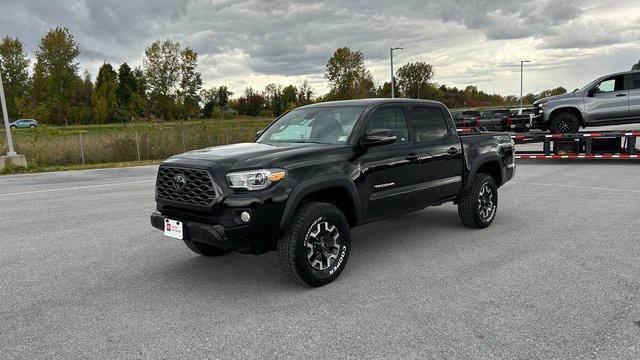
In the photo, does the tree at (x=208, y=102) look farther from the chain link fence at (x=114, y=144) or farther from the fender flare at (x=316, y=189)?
the fender flare at (x=316, y=189)

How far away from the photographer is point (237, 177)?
421cm

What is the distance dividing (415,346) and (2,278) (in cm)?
439

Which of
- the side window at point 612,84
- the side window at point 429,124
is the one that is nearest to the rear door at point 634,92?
the side window at point 612,84

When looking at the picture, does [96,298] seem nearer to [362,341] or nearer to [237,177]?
[237,177]

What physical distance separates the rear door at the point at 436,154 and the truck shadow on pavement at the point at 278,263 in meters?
0.64

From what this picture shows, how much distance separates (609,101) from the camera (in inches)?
531

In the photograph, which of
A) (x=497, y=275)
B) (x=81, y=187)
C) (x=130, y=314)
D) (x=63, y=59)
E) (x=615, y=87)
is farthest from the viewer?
(x=63, y=59)

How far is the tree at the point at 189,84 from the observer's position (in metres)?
65.1

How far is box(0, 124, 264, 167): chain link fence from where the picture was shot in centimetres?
1966

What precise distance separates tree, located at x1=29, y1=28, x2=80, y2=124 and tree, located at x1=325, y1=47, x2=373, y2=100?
110 ft

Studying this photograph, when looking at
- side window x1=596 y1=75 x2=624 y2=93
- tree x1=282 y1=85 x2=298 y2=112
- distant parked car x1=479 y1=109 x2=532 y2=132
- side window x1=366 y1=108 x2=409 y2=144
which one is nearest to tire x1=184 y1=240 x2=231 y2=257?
side window x1=366 y1=108 x2=409 y2=144

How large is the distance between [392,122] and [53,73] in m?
65.7

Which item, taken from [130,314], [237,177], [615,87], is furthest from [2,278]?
[615,87]

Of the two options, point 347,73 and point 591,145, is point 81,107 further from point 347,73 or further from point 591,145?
point 591,145
